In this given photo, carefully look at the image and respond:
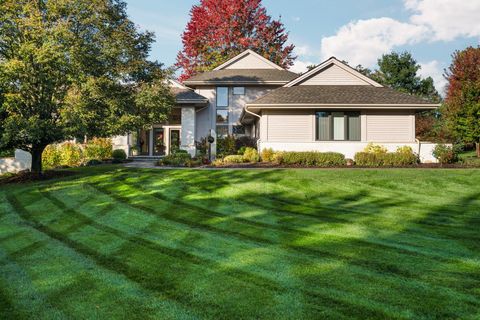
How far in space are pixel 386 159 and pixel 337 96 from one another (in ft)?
16.4

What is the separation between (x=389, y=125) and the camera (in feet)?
68.9

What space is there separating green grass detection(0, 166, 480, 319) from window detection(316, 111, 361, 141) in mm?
8490

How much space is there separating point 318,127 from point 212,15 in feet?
85.0

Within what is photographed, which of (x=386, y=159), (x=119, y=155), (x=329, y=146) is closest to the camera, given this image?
(x=386, y=159)

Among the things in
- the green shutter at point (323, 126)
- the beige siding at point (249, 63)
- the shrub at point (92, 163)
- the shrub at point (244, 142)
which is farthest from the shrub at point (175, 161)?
the beige siding at point (249, 63)

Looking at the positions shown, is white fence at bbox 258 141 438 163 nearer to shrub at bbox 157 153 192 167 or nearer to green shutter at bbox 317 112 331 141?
green shutter at bbox 317 112 331 141

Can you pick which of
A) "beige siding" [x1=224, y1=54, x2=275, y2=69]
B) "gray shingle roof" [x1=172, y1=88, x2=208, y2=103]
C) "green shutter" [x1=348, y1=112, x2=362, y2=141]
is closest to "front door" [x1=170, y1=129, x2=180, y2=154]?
"gray shingle roof" [x1=172, y1=88, x2=208, y2=103]

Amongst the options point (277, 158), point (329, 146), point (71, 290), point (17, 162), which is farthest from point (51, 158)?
point (71, 290)

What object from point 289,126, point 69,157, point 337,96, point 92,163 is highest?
point 337,96

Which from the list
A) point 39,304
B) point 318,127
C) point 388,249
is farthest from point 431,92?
point 39,304

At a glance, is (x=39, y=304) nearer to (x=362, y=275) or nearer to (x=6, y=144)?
(x=362, y=275)

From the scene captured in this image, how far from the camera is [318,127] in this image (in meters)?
21.1

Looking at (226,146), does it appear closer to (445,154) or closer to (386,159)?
(386,159)

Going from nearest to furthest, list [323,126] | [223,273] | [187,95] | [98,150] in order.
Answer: [223,273] → [323,126] → [98,150] → [187,95]
